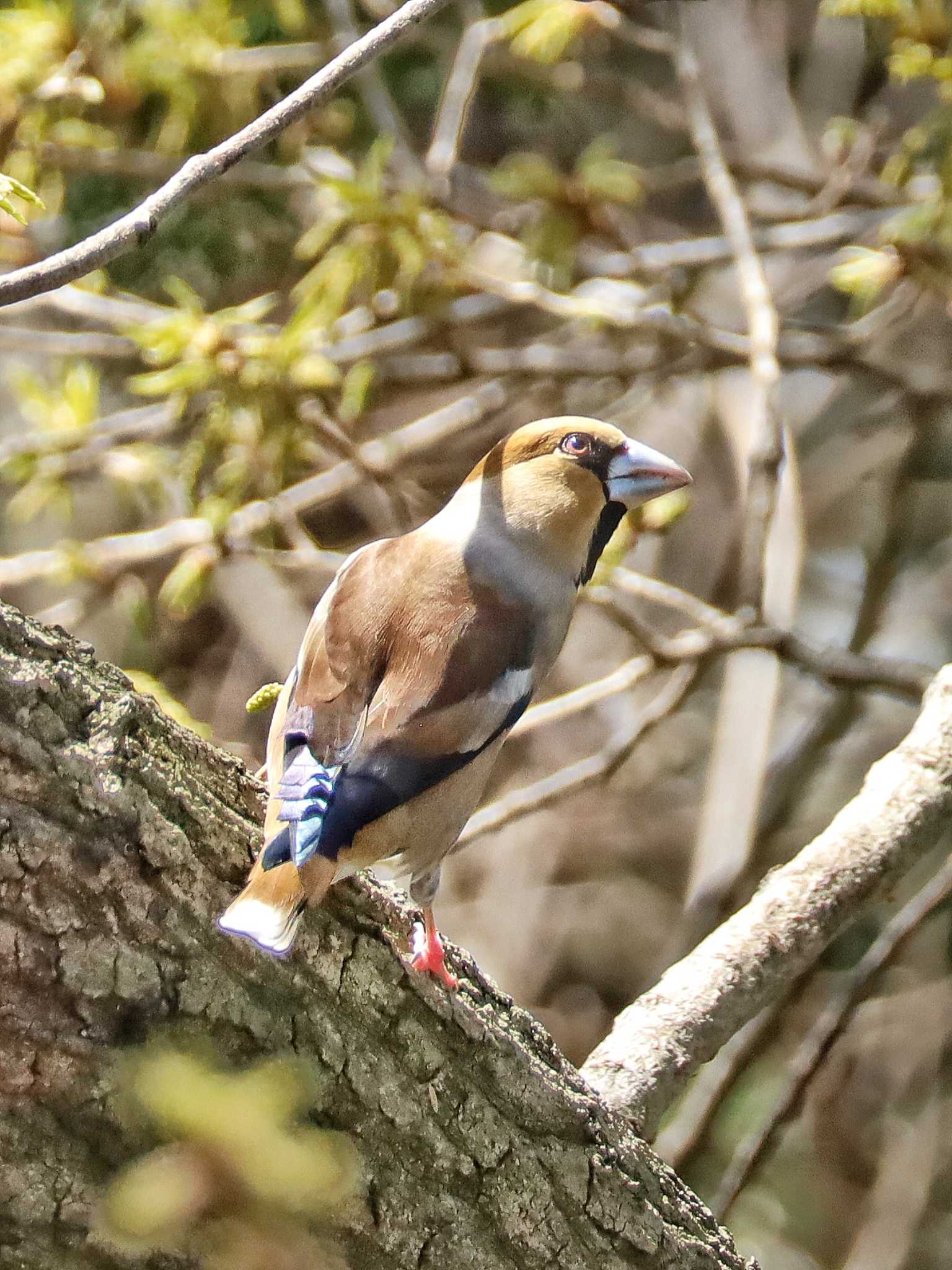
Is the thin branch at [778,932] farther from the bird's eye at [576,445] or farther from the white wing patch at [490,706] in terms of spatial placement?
the bird's eye at [576,445]

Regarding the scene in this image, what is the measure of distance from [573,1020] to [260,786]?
395cm

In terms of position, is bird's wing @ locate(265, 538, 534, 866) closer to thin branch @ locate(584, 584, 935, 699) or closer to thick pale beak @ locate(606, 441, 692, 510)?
thick pale beak @ locate(606, 441, 692, 510)

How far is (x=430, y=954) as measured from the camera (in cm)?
193

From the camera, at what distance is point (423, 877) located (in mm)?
2354

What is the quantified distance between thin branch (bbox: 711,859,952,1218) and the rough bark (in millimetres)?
1062

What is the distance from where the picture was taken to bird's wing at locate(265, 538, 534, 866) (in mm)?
2135

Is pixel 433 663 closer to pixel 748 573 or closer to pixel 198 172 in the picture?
pixel 198 172

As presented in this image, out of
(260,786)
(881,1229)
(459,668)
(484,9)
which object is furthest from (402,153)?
(881,1229)

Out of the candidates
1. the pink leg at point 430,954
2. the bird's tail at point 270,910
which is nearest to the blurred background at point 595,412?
the pink leg at point 430,954

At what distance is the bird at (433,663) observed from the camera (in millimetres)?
2008

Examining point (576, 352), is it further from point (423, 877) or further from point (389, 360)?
point (423, 877)

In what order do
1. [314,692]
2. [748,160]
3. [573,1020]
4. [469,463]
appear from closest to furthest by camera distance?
[314,692], [748,160], [469,463], [573,1020]

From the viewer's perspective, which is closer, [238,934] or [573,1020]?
[238,934]

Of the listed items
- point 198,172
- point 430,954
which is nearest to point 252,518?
point 430,954
